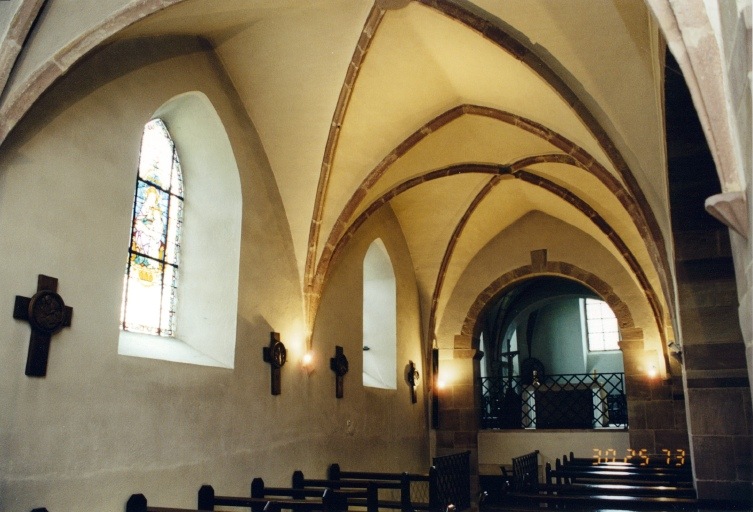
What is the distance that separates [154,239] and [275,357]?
76.5 inches

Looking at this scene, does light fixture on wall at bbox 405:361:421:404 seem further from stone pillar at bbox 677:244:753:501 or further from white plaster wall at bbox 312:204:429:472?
stone pillar at bbox 677:244:753:501

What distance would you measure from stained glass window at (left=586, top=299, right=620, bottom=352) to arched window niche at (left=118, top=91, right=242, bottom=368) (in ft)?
51.5

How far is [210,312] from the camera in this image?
7285 mm

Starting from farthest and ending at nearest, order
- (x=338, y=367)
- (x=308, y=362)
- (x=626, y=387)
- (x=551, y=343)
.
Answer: (x=551, y=343), (x=626, y=387), (x=338, y=367), (x=308, y=362)

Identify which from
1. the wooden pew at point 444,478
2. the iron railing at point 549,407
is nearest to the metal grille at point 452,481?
the wooden pew at point 444,478

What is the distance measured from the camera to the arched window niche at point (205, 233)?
714 cm

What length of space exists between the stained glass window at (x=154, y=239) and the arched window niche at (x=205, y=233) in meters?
0.11

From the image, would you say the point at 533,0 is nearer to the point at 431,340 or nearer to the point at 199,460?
the point at 199,460

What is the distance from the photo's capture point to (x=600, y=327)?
20875 mm

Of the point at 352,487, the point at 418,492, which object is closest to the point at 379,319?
the point at 418,492

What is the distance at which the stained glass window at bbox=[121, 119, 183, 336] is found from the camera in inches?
257

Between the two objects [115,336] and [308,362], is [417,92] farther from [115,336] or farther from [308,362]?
[115,336]

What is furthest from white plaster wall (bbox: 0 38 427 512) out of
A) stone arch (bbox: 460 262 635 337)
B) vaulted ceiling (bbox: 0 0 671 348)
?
stone arch (bbox: 460 262 635 337)

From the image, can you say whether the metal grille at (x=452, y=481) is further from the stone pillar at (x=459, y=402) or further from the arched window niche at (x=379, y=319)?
the stone pillar at (x=459, y=402)
